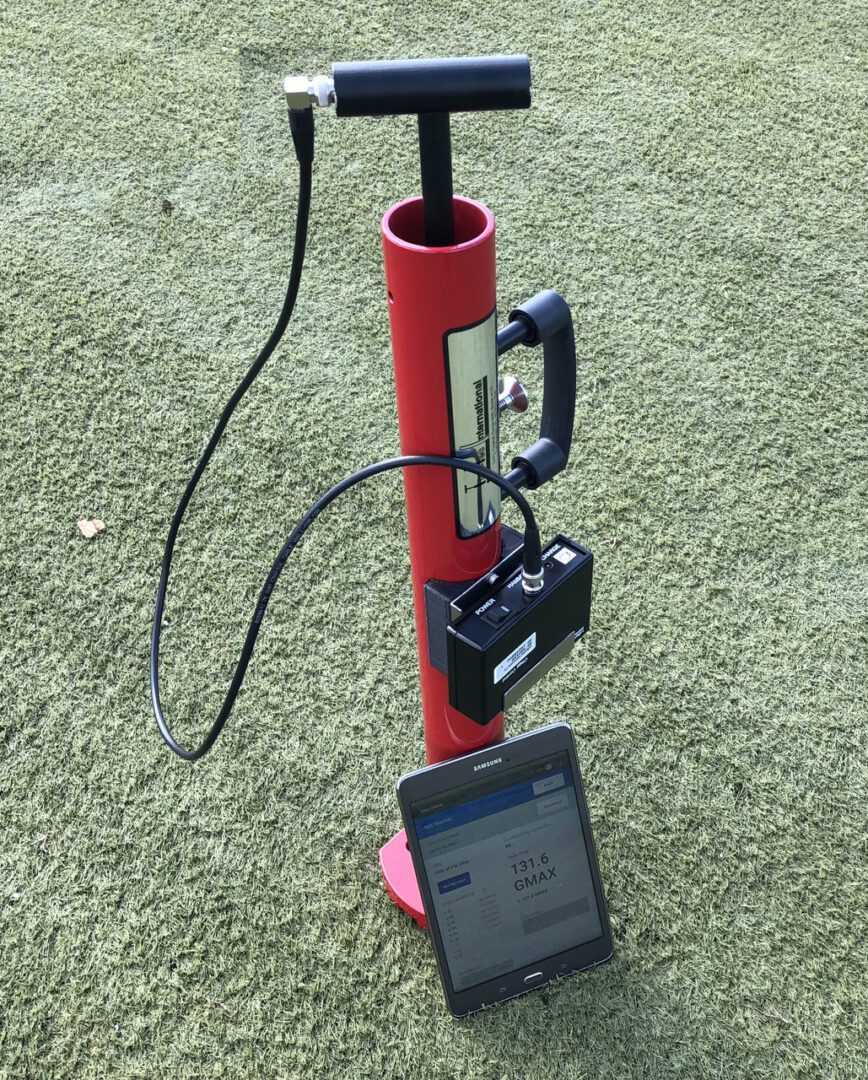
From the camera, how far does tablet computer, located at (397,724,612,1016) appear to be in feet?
5.71

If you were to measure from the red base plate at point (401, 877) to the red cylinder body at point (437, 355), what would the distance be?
604 millimetres

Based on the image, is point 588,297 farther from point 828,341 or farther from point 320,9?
point 320,9

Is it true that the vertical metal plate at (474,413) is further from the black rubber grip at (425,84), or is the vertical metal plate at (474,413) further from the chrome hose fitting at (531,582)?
the black rubber grip at (425,84)

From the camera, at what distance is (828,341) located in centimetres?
294

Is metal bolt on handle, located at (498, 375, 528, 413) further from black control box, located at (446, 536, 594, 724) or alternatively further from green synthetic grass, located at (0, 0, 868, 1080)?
green synthetic grass, located at (0, 0, 868, 1080)

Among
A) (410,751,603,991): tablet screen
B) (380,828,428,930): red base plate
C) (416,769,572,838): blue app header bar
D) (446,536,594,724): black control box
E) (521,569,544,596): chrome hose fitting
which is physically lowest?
(380,828,428,930): red base plate

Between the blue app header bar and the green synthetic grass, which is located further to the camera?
the green synthetic grass

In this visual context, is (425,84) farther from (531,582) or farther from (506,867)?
(506,867)

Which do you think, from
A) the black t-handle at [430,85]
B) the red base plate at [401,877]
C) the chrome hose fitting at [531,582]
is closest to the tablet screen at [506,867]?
the red base plate at [401,877]

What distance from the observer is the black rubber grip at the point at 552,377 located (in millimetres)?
1400

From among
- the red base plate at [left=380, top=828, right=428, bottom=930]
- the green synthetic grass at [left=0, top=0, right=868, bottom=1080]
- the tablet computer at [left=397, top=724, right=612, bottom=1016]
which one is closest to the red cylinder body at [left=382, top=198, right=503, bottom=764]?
the tablet computer at [left=397, top=724, right=612, bottom=1016]

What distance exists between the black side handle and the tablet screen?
559 mm

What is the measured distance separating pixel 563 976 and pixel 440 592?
0.83 m

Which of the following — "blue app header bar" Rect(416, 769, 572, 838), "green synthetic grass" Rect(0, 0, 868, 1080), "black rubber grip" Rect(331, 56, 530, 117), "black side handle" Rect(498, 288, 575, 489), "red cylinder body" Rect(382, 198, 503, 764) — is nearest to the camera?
"black rubber grip" Rect(331, 56, 530, 117)
